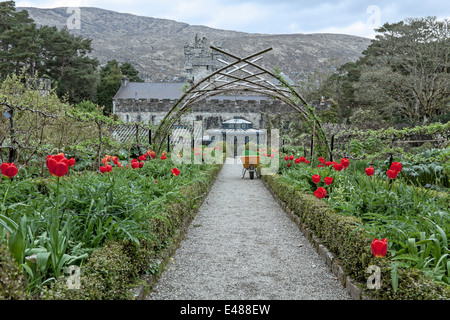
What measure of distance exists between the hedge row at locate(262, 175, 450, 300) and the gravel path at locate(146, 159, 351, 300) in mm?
206

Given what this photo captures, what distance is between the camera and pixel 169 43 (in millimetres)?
116750

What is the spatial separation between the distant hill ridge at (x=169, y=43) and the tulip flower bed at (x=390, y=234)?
81910 mm

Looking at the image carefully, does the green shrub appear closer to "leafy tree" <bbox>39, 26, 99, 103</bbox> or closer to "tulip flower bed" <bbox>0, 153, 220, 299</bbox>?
"tulip flower bed" <bbox>0, 153, 220, 299</bbox>

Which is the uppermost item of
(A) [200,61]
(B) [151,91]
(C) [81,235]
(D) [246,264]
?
(A) [200,61]

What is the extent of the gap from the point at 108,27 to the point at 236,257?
146m

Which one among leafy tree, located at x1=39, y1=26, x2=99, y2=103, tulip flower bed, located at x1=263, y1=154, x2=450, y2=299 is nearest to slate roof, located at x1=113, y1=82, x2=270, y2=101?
leafy tree, located at x1=39, y1=26, x2=99, y2=103

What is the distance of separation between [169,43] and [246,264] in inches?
4807

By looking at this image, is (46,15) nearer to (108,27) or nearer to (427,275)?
(108,27)

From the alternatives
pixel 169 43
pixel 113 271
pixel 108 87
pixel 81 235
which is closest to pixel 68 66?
pixel 108 87

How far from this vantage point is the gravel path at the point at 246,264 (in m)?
2.71

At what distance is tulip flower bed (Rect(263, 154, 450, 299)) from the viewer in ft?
6.34

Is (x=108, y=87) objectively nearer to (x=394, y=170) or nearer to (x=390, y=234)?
(x=394, y=170)

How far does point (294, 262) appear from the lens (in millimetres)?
3469
